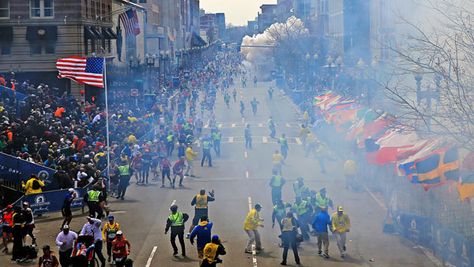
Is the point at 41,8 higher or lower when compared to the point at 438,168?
higher

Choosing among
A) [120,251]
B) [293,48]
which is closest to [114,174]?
[120,251]

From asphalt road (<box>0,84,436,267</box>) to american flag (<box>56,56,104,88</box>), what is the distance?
10.9ft

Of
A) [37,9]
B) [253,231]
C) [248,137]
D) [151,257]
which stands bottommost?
[151,257]

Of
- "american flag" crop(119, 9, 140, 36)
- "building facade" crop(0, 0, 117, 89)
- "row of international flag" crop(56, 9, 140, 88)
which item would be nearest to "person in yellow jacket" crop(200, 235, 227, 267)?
"row of international flag" crop(56, 9, 140, 88)

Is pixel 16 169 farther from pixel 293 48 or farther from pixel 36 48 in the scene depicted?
pixel 293 48

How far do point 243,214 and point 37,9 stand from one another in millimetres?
24427

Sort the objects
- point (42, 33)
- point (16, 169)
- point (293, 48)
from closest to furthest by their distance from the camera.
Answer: point (16, 169)
point (42, 33)
point (293, 48)

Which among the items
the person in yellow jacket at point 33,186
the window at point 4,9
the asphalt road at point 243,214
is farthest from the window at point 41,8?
the person in yellow jacket at point 33,186

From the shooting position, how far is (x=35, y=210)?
68.8 ft

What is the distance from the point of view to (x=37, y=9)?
42.3m

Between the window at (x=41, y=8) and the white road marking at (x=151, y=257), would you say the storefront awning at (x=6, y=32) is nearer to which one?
the window at (x=41, y=8)

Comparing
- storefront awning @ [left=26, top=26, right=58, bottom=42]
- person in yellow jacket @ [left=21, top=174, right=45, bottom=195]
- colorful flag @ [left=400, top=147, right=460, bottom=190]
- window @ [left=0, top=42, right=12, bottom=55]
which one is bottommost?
person in yellow jacket @ [left=21, top=174, right=45, bottom=195]

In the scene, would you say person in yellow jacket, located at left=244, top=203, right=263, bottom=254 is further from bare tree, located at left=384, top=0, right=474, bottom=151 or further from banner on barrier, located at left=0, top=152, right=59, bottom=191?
banner on barrier, located at left=0, top=152, right=59, bottom=191

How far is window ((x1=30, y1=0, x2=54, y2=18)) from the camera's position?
42156 millimetres
